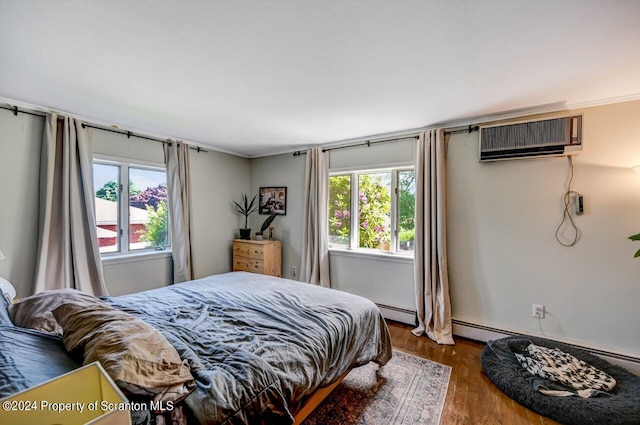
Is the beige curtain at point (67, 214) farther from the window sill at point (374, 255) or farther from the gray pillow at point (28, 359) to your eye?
the window sill at point (374, 255)

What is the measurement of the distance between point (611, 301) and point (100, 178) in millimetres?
5244

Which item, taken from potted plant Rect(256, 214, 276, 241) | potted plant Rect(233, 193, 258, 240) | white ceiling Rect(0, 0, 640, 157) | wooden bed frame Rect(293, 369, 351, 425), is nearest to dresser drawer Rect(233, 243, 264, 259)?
potted plant Rect(256, 214, 276, 241)

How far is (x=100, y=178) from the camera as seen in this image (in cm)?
306

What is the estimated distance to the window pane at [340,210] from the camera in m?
3.77

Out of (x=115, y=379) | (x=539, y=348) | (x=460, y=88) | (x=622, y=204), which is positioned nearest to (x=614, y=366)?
(x=539, y=348)

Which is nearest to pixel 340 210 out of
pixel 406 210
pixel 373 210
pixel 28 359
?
pixel 373 210

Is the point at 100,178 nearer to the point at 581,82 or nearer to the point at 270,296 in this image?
the point at 270,296

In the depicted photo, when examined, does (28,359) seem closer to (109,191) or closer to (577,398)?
(109,191)

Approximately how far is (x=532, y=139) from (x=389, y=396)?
→ 2.52 meters

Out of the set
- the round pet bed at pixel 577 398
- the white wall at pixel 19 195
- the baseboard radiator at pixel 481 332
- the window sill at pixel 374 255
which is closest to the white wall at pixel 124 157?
the white wall at pixel 19 195

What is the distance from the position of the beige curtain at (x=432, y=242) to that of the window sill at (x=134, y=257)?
3233 millimetres

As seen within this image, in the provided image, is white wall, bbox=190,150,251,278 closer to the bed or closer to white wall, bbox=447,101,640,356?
the bed

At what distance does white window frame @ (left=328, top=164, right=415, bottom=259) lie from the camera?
3352 mm

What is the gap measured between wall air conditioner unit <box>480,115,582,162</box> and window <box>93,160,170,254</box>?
393 cm
